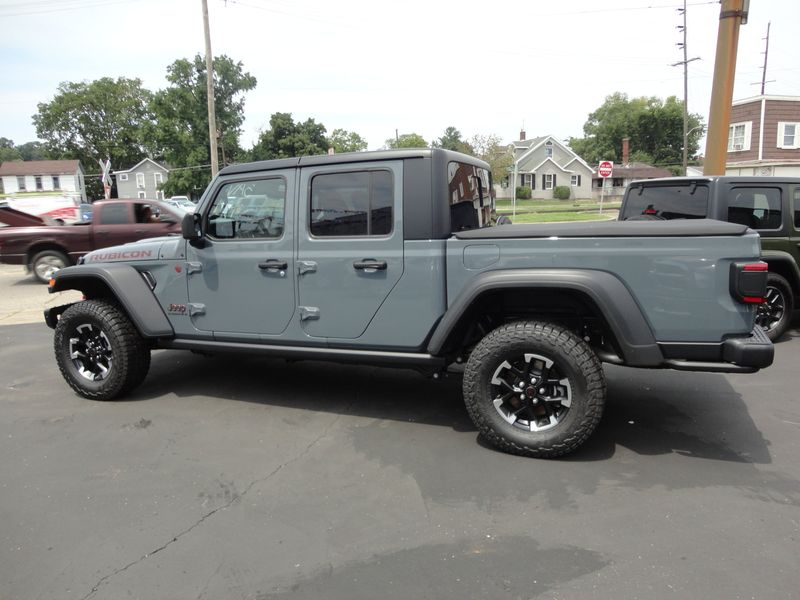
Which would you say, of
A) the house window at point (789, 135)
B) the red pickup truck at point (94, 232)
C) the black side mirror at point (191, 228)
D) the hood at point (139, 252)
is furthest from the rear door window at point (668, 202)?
the house window at point (789, 135)

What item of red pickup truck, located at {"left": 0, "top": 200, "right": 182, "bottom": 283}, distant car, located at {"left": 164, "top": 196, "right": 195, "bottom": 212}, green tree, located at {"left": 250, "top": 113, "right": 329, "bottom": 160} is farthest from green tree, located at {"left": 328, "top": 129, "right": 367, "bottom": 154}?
red pickup truck, located at {"left": 0, "top": 200, "right": 182, "bottom": 283}

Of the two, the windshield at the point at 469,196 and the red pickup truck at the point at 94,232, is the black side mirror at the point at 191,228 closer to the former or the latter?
the windshield at the point at 469,196

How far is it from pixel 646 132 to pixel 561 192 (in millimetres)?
29420

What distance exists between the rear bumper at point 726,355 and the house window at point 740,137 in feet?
94.0

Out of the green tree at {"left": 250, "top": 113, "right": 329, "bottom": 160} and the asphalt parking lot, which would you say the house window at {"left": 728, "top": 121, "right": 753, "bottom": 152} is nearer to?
the asphalt parking lot

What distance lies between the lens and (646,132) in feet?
245

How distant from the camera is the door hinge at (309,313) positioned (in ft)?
13.3

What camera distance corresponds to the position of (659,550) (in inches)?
102

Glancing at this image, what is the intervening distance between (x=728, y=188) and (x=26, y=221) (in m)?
14.1

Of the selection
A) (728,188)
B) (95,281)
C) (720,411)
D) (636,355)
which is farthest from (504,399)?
(728,188)

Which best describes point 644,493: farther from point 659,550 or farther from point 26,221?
point 26,221

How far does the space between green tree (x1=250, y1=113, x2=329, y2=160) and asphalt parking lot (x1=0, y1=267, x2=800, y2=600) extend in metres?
50.7

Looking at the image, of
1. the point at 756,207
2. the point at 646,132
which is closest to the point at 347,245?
the point at 756,207

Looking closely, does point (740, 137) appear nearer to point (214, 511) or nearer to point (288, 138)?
point (214, 511)
